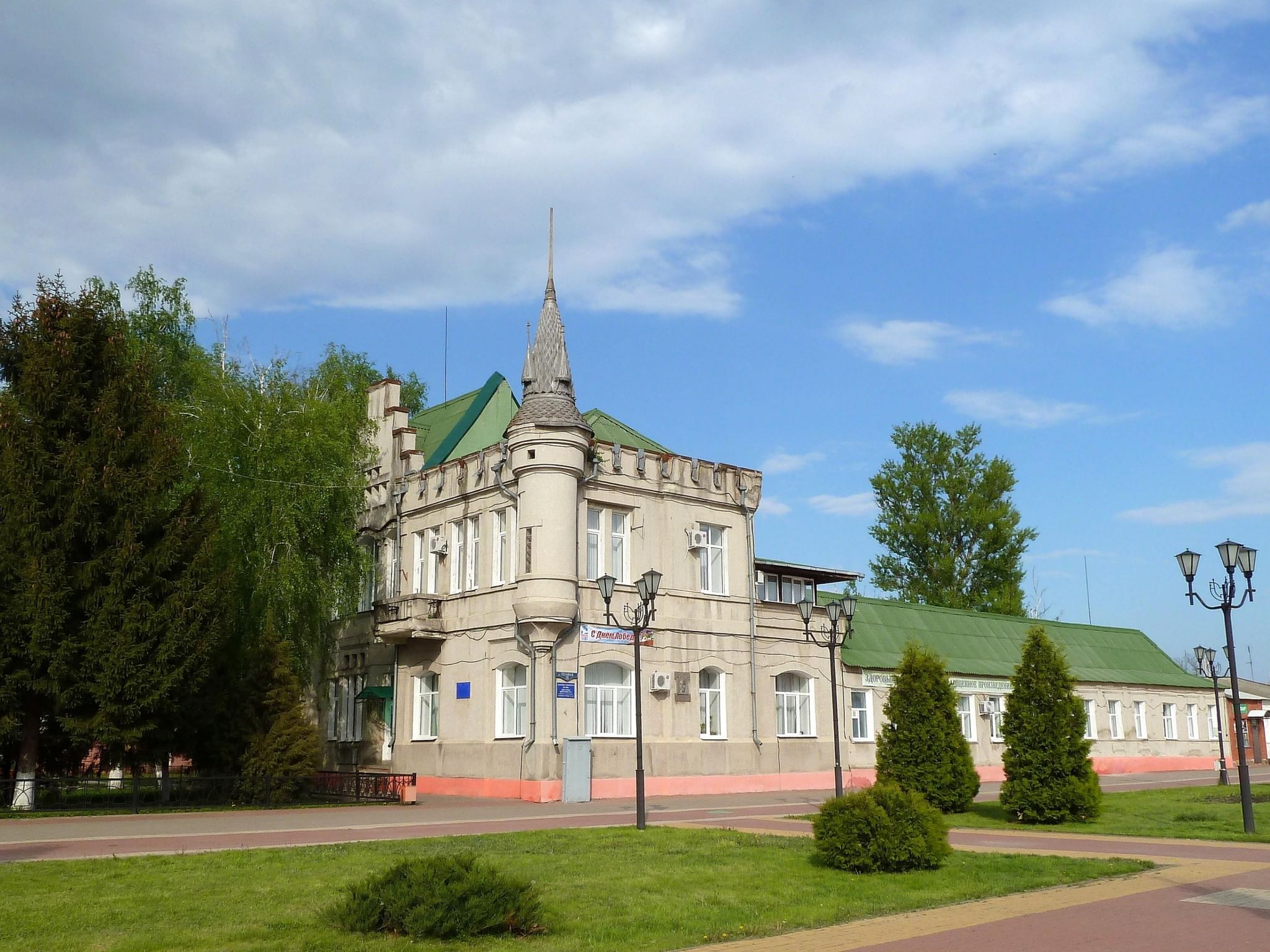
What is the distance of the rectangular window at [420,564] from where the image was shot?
115 ft

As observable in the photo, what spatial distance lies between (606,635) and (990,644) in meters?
20.6

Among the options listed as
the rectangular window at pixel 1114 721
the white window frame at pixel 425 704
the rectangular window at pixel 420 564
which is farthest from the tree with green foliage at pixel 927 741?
the rectangular window at pixel 1114 721

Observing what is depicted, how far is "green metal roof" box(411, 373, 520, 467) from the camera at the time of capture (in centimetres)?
3697

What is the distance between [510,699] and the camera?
100 ft

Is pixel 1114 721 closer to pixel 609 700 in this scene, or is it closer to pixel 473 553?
pixel 609 700

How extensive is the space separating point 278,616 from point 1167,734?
1487 inches

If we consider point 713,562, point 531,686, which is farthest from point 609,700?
point 713,562

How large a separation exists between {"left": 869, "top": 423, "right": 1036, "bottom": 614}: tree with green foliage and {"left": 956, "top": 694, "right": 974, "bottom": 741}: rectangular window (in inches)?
699

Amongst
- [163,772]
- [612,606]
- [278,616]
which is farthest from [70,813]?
[612,606]

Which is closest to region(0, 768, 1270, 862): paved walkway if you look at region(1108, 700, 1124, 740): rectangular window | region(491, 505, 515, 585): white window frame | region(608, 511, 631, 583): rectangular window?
region(491, 505, 515, 585): white window frame

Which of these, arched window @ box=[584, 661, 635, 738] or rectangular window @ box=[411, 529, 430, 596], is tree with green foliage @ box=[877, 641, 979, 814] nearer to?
arched window @ box=[584, 661, 635, 738]

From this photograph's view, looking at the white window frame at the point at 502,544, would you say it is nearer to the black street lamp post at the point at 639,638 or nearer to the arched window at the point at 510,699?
the arched window at the point at 510,699

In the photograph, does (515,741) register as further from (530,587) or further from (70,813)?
(70,813)

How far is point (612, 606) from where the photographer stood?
3066 cm
